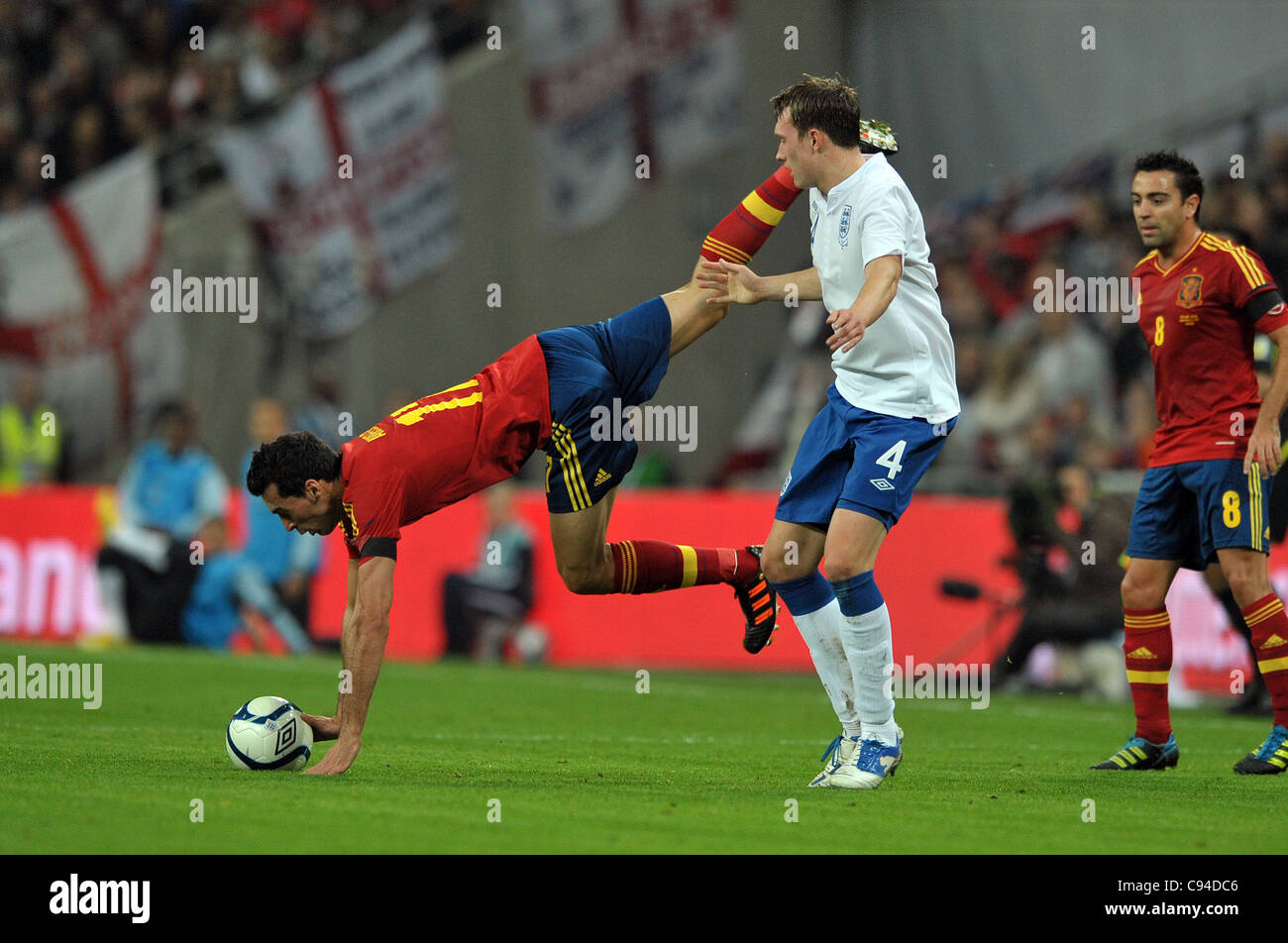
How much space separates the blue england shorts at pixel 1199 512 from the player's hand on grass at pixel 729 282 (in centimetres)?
183

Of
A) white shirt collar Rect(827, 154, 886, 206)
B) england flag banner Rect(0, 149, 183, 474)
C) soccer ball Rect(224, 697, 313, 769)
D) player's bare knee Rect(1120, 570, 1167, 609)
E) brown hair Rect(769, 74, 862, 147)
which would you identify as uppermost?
england flag banner Rect(0, 149, 183, 474)

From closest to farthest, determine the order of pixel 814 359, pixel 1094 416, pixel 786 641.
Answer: pixel 786 641 → pixel 1094 416 → pixel 814 359

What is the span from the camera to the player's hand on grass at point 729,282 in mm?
7199

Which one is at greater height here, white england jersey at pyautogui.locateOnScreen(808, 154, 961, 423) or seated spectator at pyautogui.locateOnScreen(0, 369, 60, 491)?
seated spectator at pyautogui.locateOnScreen(0, 369, 60, 491)

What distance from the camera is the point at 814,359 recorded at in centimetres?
1772

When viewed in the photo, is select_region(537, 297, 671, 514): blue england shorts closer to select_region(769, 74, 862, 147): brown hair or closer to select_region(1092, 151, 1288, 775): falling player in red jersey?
select_region(769, 74, 862, 147): brown hair

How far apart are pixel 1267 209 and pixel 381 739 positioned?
32.0ft

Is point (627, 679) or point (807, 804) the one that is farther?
point (627, 679)

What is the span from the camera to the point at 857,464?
22.0 ft

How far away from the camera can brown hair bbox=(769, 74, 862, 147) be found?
22.1ft

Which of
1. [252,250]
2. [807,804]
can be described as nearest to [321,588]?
[252,250]

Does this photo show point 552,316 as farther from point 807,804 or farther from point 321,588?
point 807,804

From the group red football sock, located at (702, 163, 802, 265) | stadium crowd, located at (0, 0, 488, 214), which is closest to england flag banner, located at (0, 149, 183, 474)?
stadium crowd, located at (0, 0, 488, 214)

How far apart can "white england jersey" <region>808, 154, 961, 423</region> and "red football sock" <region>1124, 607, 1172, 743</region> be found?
140 centimetres
